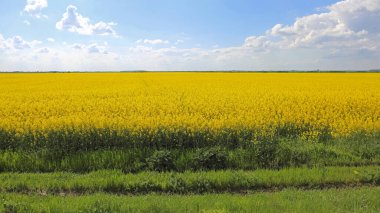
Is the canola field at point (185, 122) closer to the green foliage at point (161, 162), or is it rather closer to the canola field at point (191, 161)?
the canola field at point (191, 161)

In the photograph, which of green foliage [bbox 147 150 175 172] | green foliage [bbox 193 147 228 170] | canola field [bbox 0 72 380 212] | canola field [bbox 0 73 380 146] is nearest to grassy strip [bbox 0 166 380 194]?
canola field [bbox 0 72 380 212]

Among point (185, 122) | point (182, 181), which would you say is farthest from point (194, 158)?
point (185, 122)

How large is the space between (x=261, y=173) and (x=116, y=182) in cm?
315

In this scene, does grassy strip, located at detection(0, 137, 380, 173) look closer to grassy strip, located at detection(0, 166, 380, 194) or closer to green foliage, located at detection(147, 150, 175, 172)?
green foliage, located at detection(147, 150, 175, 172)

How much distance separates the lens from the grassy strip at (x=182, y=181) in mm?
7562

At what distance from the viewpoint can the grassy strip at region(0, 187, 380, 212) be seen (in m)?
5.97

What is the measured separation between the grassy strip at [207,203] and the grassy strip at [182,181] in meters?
0.61

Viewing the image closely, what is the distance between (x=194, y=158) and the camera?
9.17 m

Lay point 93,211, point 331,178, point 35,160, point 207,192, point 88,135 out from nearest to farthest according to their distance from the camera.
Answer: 1. point 93,211
2. point 207,192
3. point 331,178
4. point 35,160
5. point 88,135

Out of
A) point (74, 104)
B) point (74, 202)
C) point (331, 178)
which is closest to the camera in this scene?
point (74, 202)

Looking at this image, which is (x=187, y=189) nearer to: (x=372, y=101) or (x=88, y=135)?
(x=88, y=135)

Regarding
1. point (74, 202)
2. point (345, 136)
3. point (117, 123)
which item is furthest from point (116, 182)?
point (345, 136)

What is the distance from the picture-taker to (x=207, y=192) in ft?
24.5

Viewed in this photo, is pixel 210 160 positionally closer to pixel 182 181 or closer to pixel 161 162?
pixel 161 162
